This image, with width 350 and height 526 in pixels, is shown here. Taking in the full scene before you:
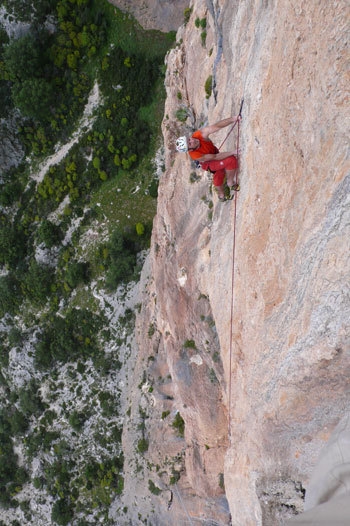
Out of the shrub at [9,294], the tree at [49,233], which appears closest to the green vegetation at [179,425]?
the tree at [49,233]

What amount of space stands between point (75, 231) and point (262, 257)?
20787 millimetres

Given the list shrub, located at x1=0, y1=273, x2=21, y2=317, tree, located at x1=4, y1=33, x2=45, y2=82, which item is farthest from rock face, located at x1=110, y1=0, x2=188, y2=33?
shrub, located at x1=0, y1=273, x2=21, y2=317

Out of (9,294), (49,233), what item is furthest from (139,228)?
(9,294)

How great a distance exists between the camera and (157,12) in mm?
25688

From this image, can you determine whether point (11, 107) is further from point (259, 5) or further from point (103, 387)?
point (259, 5)

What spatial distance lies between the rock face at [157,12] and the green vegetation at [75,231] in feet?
1.77

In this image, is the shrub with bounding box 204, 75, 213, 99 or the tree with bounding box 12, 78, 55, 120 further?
the tree with bounding box 12, 78, 55, 120

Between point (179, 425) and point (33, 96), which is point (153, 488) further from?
point (33, 96)

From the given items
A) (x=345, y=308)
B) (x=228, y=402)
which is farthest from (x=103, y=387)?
(x=345, y=308)

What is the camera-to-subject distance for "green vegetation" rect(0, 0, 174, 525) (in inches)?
1049

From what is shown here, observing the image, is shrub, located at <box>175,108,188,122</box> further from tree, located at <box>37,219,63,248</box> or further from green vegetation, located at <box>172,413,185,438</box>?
green vegetation, located at <box>172,413,185,438</box>

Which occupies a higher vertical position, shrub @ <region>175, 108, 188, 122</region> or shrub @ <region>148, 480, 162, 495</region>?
shrub @ <region>175, 108, 188, 122</region>

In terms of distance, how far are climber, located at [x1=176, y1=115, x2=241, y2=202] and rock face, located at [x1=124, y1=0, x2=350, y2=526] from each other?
47cm

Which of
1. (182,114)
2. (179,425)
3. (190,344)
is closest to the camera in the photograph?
(190,344)
